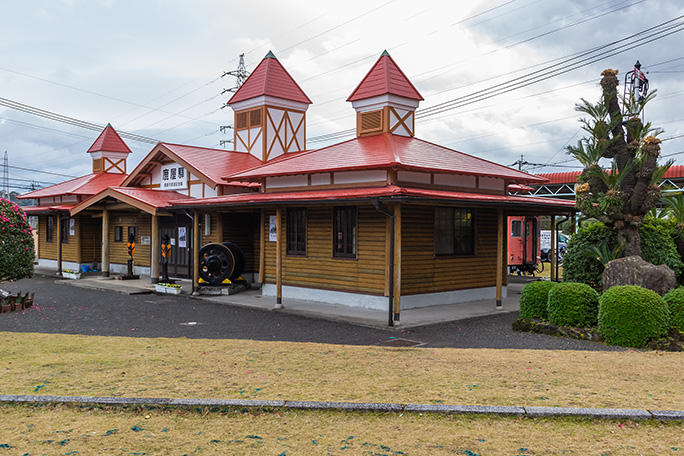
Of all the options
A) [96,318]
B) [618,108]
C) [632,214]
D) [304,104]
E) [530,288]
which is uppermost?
[304,104]

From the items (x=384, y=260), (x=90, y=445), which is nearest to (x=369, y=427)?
(x=90, y=445)

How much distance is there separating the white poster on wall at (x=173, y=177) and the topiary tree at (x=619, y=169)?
14139 millimetres

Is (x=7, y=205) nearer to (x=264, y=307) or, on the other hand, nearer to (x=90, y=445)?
(x=264, y=307)

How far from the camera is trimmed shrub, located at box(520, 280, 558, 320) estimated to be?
36.7 ft

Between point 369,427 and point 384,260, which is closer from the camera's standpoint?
point 369,427

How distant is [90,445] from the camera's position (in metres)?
4.98

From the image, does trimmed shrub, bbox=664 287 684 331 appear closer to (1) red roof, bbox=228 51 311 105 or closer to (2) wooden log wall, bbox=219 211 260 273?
(2) wooden log wall, bbox=219 211 260 273

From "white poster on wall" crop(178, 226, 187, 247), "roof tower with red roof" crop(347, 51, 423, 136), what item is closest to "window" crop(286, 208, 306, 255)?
"roof tower with red roof" crop(347, 51, 423, 136)

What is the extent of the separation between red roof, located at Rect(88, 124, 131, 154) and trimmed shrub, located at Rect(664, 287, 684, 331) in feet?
100

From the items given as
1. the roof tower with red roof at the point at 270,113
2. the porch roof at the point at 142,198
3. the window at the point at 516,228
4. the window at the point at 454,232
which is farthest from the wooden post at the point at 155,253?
the window at the point at 516,228

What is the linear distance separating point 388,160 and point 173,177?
1115 cm

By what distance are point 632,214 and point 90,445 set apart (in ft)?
37.5

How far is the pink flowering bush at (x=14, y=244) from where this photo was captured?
14.3 metres

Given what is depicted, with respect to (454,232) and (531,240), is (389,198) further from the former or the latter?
(531,240)
